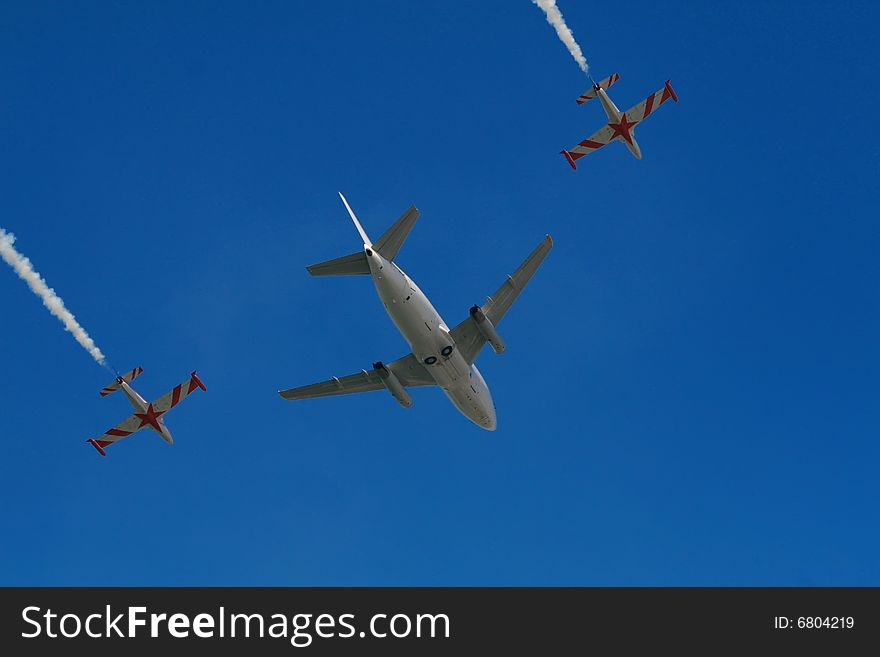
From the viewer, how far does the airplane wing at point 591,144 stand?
157ft

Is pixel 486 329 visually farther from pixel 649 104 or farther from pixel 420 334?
pixel 649 104

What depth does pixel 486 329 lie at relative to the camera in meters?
42.7

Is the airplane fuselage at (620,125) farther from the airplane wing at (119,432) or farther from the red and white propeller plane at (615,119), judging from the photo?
the airplane wing at (119,432)

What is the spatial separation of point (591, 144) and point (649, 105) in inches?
163

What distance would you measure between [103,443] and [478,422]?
66.7 ft

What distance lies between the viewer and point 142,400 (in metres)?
41.0

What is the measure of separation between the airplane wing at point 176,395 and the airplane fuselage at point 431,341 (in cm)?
1134

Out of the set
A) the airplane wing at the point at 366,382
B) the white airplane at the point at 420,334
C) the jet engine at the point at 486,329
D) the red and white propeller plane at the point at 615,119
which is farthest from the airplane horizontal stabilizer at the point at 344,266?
the red and white propeller plane at the point at 615,119

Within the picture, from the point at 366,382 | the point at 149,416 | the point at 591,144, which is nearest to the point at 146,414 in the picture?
the point at 149,416

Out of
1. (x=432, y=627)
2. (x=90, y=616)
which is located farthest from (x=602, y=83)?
(x=90, y=616)

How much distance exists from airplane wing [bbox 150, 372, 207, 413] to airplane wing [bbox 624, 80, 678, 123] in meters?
27.8

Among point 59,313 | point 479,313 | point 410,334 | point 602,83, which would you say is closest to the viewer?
point 59,313

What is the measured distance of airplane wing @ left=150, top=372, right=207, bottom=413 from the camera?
41906 mm

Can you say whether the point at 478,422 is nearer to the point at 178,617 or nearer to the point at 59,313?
the point at 59,313
